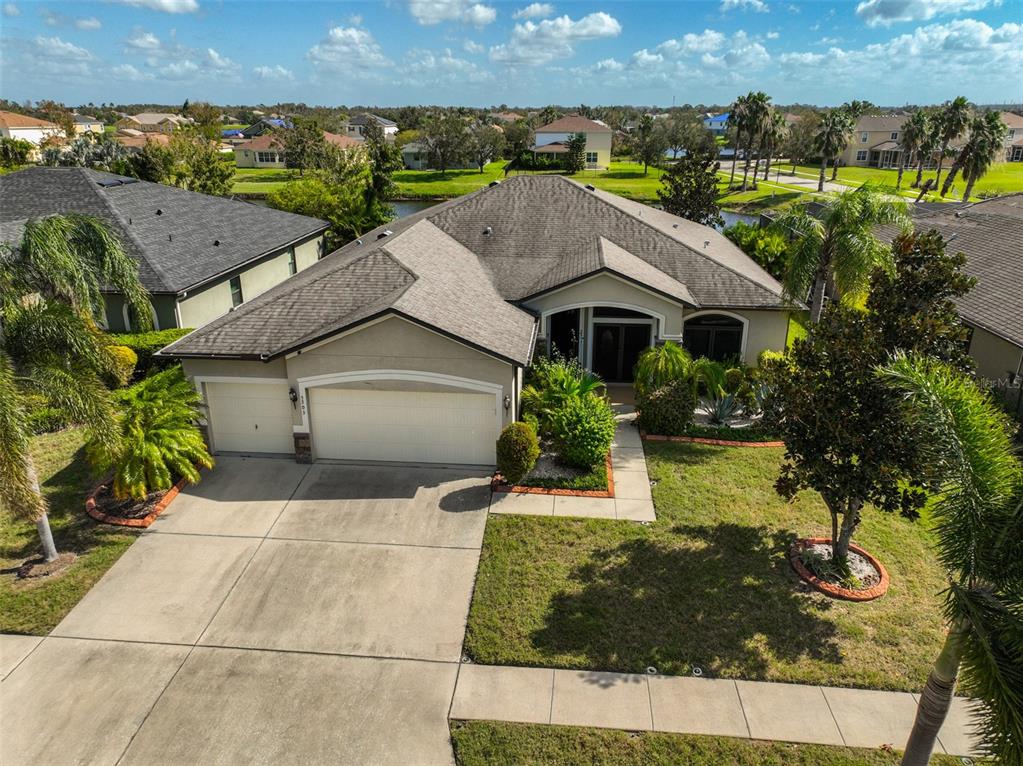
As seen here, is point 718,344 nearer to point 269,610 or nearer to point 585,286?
point 585,286

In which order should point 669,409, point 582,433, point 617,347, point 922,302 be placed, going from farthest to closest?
point 617,347 < point 669,409 < point 582,433 < point 922,302

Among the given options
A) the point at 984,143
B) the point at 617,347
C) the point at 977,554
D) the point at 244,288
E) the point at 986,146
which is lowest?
the point at 617,347

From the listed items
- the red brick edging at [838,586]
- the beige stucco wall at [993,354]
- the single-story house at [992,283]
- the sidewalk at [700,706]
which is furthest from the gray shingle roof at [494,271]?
the sidewalk at [700,706]

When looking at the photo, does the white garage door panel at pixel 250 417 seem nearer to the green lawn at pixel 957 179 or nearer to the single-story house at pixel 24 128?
the green lawn at pixel 957 179

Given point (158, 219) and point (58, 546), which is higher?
point (158, 219)

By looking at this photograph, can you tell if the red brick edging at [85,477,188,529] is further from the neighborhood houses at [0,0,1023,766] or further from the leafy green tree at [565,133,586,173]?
the leafy green tree at [565,133,586,173]

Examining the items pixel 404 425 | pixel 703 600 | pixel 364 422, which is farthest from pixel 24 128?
pixel 703 600

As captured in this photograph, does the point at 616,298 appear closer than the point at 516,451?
No

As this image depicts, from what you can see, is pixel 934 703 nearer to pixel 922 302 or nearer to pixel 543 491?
pixel 922 302
